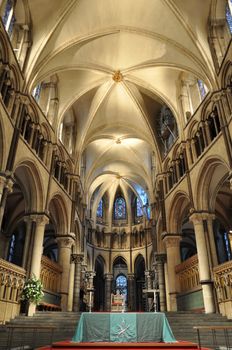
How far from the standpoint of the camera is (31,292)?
1295cm

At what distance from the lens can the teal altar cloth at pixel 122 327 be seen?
8828mm

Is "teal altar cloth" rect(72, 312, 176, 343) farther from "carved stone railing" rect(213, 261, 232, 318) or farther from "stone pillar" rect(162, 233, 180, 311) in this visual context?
"stone pillar" rect(162, 233, 180, 311)

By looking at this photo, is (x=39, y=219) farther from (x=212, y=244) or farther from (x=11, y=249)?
(x=11, y=249)

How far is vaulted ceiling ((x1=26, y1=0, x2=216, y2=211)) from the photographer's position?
15492 mm

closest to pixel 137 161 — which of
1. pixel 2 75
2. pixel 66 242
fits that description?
pixel 66 242

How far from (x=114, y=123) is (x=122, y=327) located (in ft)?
61.3

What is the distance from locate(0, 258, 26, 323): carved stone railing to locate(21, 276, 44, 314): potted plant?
236 millimetres

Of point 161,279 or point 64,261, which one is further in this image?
point 161,279

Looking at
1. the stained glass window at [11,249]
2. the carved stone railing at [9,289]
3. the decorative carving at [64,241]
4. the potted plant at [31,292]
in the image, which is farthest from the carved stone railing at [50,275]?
the stained glass window at [11,249]

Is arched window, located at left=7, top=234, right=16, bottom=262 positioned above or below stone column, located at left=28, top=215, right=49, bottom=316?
above

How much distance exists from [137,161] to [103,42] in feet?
44.6

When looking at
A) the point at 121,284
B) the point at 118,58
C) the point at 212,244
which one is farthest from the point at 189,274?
the point at 121,284

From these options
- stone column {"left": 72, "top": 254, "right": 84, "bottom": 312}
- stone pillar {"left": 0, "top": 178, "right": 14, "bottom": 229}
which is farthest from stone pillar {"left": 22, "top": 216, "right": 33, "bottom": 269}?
stone column {"left": 72, "top": 254, "right": 84, "bottom": 312}

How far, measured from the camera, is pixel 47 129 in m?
17.7
